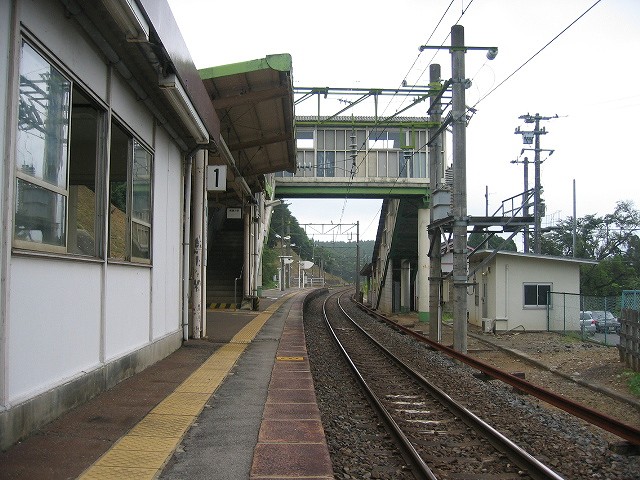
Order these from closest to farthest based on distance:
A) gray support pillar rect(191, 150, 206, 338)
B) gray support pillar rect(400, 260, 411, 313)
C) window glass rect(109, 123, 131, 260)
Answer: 1. window glass rect(109, 123, 131, 260)
2. gray support pillar rect(191, 150, 206, 338)
3. gray support pillar rect(400, 260, 411, 313)

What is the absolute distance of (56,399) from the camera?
205 inches

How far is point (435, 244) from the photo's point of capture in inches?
651

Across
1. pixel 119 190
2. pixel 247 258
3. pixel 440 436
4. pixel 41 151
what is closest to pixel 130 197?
pixel 119 190

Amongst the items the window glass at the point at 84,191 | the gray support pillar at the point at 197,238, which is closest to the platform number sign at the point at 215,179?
the gray support pillar at the point at 197,238

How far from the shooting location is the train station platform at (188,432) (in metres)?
4.31

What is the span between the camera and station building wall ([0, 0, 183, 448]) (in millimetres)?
4258

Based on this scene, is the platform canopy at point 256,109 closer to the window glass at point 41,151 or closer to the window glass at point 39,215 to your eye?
the window glass at point 41,151

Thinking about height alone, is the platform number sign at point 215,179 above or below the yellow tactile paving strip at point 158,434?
above

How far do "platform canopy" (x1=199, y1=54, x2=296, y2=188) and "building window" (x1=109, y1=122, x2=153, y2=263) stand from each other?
359 centimetres

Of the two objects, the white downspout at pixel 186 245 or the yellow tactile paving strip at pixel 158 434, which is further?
the white downspout at pixel 186 245

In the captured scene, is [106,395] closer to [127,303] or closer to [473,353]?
[127,303]

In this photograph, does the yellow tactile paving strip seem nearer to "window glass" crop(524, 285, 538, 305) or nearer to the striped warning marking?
"window glass" crop(524, 285, 538, 305)

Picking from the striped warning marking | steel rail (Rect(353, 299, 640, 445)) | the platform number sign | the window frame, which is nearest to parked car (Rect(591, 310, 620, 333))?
the window frame

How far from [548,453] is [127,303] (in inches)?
197
